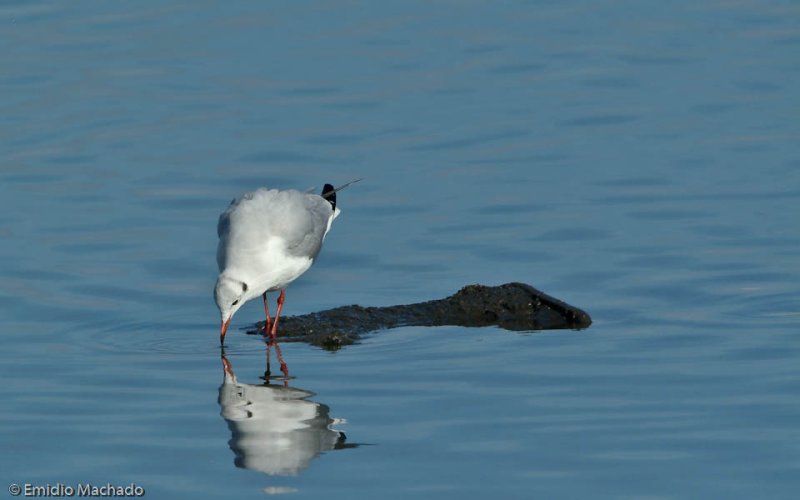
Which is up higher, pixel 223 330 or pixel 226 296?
pixel 226 296

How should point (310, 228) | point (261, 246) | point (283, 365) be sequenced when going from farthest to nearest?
point (310, 228)
point (261, 246)
point (283, 365)

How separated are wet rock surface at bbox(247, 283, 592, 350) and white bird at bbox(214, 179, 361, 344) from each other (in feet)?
1.05

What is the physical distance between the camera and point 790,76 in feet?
62.3

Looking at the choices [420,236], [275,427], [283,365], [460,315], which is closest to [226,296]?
[283,365]

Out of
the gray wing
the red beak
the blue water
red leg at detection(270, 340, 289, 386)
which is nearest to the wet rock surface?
red leg at detection(270, 340, 289, 386)

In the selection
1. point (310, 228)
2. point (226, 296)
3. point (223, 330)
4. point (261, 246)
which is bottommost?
point (223, 330)

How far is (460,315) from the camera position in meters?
12.0

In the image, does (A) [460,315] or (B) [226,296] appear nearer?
(B) [226,296]

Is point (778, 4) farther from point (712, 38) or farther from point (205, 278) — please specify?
point (205, 278)

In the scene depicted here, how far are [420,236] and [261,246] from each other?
8.48ft

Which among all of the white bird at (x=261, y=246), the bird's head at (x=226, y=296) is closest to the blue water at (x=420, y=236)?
the bird's head at (x=226, y=296)

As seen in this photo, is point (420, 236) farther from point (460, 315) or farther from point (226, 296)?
point (226, 296)

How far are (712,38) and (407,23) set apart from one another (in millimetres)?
4380

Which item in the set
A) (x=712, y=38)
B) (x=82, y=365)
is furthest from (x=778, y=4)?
(x=82, y=365)
